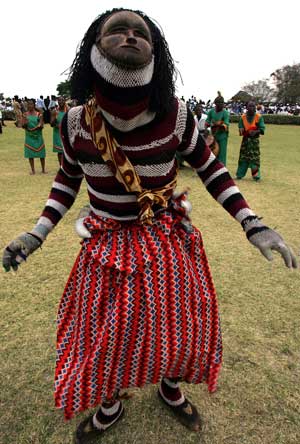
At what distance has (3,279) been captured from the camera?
3217 millimetres

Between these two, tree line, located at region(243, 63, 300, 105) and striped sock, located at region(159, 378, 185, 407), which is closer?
striped sock, located at region(159, 378, 185, 407)

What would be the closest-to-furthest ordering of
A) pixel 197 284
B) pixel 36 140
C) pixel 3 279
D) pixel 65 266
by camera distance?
pixel 197 284 < pixel 3 279 < pixel 65 266 < pixel 36 140

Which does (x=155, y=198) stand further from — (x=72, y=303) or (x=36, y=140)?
(x=36, y=140)

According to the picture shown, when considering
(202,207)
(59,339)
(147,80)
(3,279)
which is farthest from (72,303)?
(202,207)

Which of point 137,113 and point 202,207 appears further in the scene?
point 202,207

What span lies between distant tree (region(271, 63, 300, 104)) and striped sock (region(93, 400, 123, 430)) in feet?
166

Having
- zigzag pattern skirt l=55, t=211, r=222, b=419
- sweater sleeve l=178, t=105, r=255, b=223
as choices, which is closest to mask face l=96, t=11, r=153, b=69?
sweater sleeve l=178, t=105, r=255, b=223

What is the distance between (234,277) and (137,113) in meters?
2.27

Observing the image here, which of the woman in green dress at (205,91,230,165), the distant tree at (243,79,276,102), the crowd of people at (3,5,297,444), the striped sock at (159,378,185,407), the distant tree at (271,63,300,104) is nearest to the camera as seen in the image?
the crowd of people at (3,5,297,444)

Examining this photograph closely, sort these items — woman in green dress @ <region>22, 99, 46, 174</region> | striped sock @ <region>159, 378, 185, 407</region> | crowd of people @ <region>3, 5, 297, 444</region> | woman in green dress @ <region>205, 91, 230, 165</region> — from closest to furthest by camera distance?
crowd of people @ <region>3, 5, 297, 444</region> < striped sock @ <region>159, 378, 185, 407</region> < woman in green dress @ <region>205, 91, 230, 165</region> < woman in green dress @ <region>22, 99, 46, 174</region>

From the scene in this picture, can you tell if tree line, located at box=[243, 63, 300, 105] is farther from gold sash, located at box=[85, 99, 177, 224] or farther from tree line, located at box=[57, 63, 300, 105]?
gold sash, located at box=[85, 99, 177, 224]

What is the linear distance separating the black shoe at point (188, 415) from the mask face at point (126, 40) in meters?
1.61

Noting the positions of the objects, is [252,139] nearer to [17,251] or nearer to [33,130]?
[33,130]

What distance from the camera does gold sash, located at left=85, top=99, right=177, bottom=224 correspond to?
140 cm
